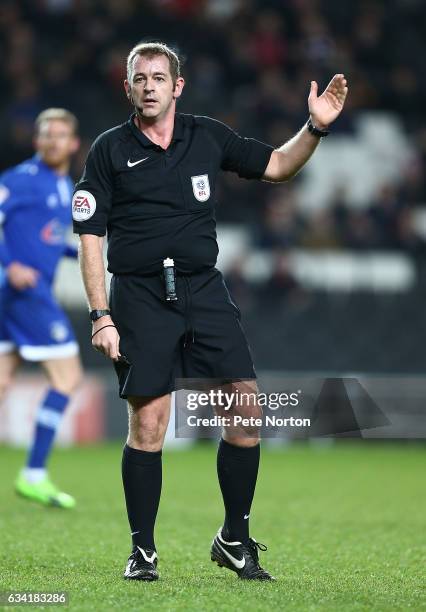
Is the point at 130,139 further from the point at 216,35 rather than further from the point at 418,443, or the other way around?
the point at 216,35

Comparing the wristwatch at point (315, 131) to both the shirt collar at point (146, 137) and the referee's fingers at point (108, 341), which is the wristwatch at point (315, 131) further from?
the referee's fingers at point (108, 341)

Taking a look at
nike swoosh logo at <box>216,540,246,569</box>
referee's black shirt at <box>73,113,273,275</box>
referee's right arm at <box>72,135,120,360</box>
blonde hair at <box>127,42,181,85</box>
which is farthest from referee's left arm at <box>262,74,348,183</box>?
nike swoosh logo at <box>216,540,246,569</box>

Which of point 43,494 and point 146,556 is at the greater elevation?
point 146,556

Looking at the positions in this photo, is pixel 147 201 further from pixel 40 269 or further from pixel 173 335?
pixel 40 269

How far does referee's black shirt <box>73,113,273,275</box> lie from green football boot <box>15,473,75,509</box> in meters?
3.10

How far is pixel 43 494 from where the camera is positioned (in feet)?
25.4

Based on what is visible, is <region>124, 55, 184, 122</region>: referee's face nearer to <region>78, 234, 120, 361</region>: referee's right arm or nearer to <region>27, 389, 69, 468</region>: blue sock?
<region>78, 234, 120, 361</region>: referee's right arm

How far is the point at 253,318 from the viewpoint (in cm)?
1358

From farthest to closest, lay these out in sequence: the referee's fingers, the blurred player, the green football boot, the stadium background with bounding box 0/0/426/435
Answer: the stadium background with bounding box 0/0/426/435
the blurred player
the green football boot
the referee's fingers

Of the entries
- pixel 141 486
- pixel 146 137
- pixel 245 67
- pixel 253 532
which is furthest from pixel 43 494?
pixel 245 67

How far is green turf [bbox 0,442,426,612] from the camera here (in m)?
4.46

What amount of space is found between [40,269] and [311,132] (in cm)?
350

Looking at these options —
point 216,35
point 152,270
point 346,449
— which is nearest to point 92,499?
point 152,270

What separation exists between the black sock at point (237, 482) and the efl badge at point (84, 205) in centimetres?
106
